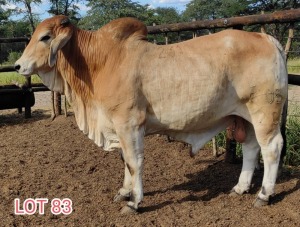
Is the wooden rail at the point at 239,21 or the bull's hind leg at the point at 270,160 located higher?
the wooden rail at the point at 239,21

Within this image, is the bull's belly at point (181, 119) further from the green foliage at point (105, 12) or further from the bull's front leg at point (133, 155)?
the green foliage at point (105, 12)

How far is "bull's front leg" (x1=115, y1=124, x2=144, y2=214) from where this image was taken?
361 centimetres

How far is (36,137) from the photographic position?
264 inches

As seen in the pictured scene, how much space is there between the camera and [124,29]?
3.81m

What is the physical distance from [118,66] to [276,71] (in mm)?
1386

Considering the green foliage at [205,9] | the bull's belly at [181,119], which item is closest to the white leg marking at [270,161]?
the bull's belly at [181,119]

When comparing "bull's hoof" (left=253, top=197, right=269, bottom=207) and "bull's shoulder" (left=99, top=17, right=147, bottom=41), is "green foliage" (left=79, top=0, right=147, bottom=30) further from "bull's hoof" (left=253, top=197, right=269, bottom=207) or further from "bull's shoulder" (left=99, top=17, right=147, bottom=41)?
"bull's hoof" (left=253, top=197, right=269, bottom=207)

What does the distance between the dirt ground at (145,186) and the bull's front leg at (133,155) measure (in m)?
0.13

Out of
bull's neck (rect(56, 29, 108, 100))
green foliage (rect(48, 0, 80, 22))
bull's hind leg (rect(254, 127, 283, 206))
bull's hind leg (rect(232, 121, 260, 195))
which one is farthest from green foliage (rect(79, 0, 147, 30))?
bull's hind leg (rect(254, 127, 283, 206))

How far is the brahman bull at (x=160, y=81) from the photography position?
11.8ft

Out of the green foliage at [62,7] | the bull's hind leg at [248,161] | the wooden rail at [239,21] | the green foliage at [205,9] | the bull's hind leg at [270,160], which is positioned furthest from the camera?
the green foliage at [205,9]

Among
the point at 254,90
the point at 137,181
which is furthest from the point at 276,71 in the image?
the point at 137,181

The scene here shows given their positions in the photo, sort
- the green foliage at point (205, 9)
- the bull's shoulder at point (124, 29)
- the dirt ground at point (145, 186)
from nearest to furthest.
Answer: the dirt ground at point (145, 186) → the bull's shoulder at point (124, 29) → the green foliage at point (205, 9)

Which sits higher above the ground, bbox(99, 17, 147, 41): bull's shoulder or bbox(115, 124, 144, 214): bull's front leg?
bbox(99, 17, 147, 41): bull's shoulder
